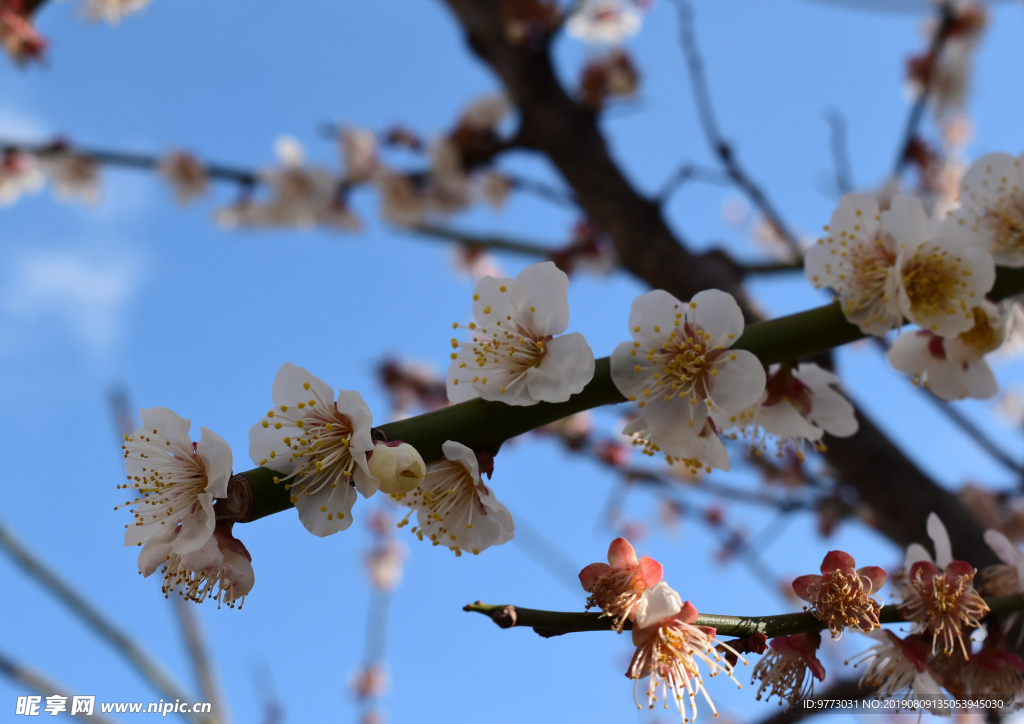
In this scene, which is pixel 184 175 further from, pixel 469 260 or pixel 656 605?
pixel 656 605

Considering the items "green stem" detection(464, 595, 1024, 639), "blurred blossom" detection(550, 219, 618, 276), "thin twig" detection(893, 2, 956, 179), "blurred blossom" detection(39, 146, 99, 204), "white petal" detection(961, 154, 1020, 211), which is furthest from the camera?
"blurred blossom" detection(39, 146, 99, 204)

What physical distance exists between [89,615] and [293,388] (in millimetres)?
1711

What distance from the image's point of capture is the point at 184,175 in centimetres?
433

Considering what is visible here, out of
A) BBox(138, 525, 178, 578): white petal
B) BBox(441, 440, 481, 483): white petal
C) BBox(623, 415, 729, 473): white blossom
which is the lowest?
BBox(138, 525, 178, 578): white petal

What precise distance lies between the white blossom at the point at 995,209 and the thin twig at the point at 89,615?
2.31 metres

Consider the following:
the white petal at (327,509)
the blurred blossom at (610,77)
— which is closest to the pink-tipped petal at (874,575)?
the white petal at (327,509)

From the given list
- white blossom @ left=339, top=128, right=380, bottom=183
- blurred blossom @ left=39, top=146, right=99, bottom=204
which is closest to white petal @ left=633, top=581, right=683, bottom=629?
white blossom @ left=339, top=128, right=380, bottom=183

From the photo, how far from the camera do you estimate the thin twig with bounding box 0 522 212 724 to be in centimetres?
197

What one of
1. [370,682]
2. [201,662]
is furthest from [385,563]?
[201,662]

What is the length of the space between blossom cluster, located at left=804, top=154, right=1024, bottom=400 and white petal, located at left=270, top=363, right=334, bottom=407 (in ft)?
2.33

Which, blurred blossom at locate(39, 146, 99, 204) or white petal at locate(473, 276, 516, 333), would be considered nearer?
white petal at locate(473, 276, 516, 333)

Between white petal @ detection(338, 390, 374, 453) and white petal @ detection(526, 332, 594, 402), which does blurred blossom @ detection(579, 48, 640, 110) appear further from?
white petal @ detection(338, 390, 374, 453)

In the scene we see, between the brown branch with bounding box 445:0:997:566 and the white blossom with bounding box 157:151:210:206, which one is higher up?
the white blossom with bounding box 157:151:210:206

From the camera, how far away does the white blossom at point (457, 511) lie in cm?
79
